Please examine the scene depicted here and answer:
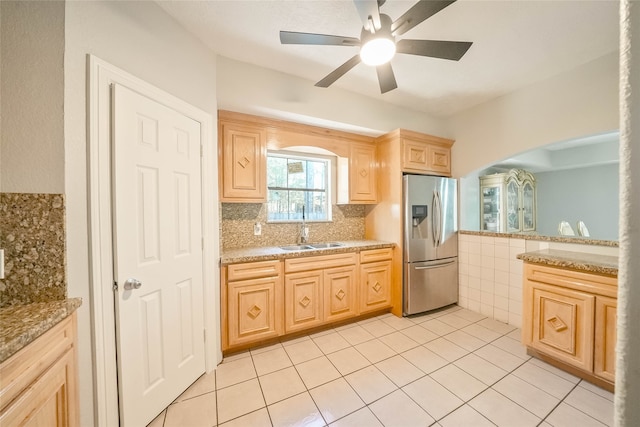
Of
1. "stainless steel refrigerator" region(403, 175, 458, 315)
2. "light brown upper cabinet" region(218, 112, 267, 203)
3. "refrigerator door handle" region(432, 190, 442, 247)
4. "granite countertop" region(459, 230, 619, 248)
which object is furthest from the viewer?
"refrigerator door handle" region(432, 190, 442, 247)

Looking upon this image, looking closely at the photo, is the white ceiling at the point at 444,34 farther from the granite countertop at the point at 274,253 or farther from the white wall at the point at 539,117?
the granite countertop at the point at 274,253

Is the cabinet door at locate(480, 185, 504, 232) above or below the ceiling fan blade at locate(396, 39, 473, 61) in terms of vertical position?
below

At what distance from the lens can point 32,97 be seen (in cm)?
114

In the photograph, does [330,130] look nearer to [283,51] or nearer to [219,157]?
[283,51]

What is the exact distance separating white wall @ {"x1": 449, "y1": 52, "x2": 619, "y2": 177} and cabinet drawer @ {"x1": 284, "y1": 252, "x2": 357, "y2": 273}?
1.91m

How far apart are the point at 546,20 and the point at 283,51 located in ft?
6.42

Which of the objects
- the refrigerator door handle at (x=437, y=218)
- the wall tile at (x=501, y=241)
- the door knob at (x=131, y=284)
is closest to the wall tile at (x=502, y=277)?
the wall tile at (x=501, y=241)

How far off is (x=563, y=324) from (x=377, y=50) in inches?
95.3

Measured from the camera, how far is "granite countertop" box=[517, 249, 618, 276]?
5.68 feet

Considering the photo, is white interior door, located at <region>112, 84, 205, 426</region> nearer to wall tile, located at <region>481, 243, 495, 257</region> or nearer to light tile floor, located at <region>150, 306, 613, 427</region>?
light tile floor, located at <region>150, 306, 613, 427</region>

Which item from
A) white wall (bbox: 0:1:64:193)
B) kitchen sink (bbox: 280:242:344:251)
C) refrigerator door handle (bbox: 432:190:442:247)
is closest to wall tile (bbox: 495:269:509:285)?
refrigerator door handle (bbox: 432:190:442:247)

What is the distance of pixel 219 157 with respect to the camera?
7.70ft

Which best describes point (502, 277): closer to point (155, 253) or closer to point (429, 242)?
point (429, 242)

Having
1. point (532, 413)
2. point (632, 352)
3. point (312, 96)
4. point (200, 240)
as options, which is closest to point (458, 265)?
point (532, 413)
